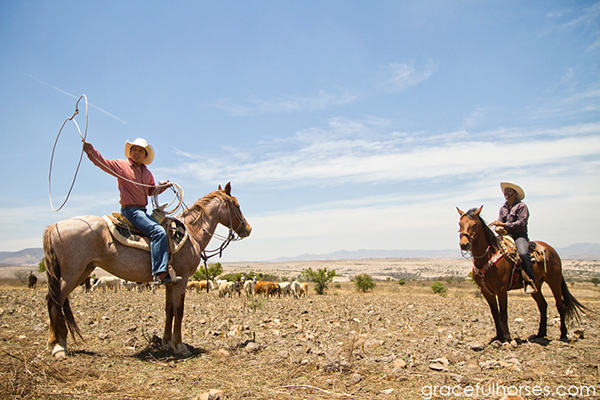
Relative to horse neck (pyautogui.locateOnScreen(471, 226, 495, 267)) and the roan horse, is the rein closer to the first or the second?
horse neck (pyautogui.locateOnScreen(471, 226, 495, 267))

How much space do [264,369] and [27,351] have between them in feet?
11.6

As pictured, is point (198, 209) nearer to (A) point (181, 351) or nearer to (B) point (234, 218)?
(B) point (234, 218)

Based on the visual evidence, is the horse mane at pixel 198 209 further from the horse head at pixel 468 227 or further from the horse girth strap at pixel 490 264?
the horse girth strap at pixel 490 264

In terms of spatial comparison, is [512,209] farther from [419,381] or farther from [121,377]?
[121,377]

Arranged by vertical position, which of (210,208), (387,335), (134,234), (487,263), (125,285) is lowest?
(125,285)

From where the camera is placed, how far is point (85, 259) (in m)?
5.31

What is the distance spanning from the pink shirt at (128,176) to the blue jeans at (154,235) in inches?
6.4

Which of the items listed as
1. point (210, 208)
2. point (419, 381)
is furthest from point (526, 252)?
point (210, 208)

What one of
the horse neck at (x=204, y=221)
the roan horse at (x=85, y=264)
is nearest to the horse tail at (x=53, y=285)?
the roan horse at (x=85, y=264)

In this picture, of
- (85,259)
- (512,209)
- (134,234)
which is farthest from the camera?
(512,209)

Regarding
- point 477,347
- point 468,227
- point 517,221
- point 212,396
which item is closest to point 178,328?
point 212,396

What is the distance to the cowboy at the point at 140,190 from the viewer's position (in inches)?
219

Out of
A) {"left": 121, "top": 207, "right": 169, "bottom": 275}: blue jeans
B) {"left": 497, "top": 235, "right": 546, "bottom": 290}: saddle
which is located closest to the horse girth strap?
{"left": 497, "top": 235, "right": 546, "bottom": 290}: saddle

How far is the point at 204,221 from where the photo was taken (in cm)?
666
